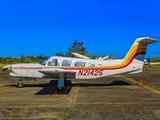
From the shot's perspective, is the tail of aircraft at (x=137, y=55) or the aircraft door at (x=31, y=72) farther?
the tail of aircraft at (x=137, y=55)

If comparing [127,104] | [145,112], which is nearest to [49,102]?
[127,104]

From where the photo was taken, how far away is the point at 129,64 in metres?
13.7

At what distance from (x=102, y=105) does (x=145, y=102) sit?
1.85 m

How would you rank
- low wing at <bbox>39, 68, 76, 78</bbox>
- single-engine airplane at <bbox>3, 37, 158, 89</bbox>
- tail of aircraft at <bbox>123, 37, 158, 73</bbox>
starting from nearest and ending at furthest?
low wing at <bbox>39, 68, 76, 78</bbox>
single-engine airplane at <bbox>3, 37, 158, 89</bbox>
tail of aircraft at <bbox>123, 37, 158, 73</bbox>

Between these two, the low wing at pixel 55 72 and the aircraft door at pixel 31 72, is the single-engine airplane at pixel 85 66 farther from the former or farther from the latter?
the low wing at pixel 55 72

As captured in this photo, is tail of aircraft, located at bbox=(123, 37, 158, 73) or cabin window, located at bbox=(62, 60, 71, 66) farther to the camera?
tail of aircraft, located at bbox=(123, 37, 158, 73)

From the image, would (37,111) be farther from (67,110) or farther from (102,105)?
(102,105)

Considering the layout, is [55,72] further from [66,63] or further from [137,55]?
[137,55]

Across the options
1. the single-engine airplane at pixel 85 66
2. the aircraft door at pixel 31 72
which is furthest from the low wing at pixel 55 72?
the aircraft door at pixel 31 72

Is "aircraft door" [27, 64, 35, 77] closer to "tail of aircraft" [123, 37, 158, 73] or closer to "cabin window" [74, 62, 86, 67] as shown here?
"cabin window" [74, 62, 86, 67]

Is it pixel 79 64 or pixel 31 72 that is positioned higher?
pixel 79 64

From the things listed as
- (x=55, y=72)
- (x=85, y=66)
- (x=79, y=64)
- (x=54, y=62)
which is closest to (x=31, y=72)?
(x=54, y=62)

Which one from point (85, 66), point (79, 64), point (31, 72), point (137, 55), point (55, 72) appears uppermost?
point (137, 55)

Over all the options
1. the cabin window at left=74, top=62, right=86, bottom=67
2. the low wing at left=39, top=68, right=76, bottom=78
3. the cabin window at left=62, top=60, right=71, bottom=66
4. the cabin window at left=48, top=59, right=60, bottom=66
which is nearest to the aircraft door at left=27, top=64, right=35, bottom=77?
the low wing at left=39, top=68, right=76, bottom=78
